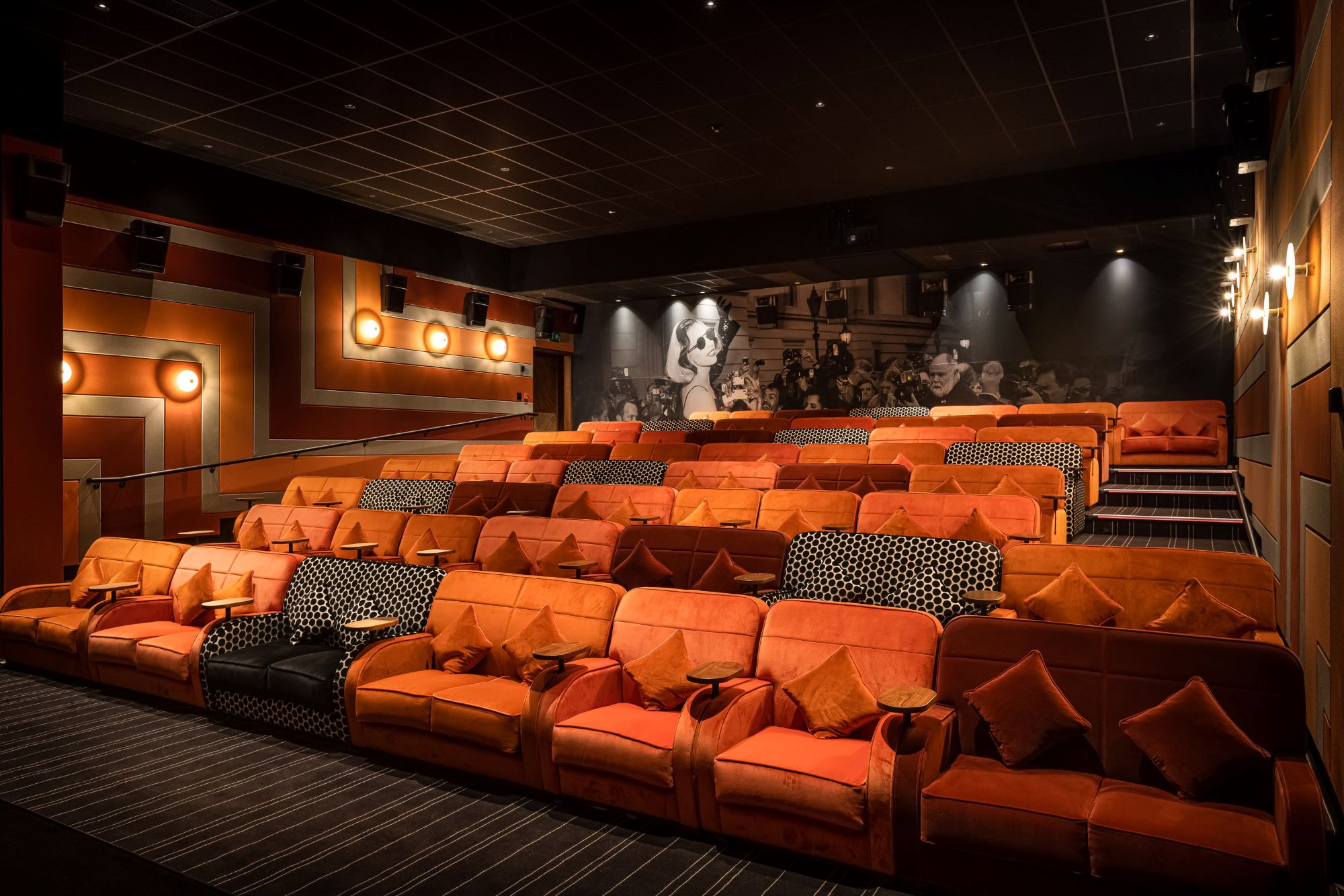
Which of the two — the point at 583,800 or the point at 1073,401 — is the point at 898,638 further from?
the point at 1073,401

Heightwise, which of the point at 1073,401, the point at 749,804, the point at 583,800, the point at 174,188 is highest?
the point at 174,188

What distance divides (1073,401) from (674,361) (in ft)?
22.5

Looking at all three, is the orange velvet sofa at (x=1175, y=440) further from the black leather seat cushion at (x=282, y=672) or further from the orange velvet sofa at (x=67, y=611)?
the orange velvet sofa at (x=67, y=611)

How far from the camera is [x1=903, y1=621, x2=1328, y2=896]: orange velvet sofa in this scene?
7.63ft

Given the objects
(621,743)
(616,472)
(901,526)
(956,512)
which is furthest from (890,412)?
(621,743)

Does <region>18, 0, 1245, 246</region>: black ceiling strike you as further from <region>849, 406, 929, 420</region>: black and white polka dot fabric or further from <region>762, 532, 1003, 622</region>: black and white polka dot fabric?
<region>762, 532, 1003, 622</region>: black and white polka dot fabric

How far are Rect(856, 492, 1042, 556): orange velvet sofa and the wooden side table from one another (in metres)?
2.51

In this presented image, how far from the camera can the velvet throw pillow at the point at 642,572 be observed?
5184 millimetres

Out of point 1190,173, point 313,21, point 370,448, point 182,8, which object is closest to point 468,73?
point 313,21

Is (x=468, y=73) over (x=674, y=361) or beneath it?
over

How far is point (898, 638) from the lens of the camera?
336 centimetres

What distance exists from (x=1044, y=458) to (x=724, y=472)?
2.86 m

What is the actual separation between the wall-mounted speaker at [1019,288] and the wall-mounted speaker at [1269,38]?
8.40 metres

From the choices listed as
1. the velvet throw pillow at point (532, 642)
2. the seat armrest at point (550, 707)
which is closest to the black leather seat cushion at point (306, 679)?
the velvet throw pillow at point (532, 642)
